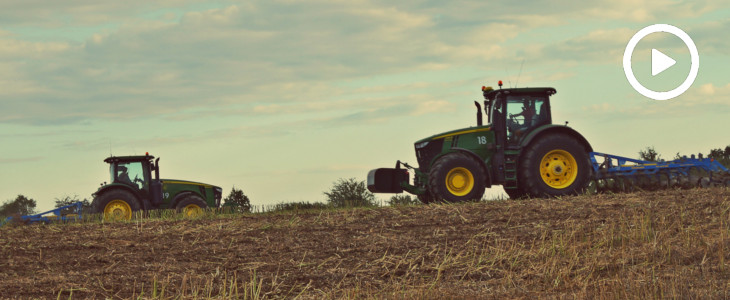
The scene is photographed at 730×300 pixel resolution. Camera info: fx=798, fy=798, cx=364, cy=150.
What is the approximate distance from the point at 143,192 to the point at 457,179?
33.8 feet

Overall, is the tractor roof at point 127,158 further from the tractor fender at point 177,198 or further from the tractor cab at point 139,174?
the tractor fender at point 177,198

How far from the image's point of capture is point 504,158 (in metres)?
16.2

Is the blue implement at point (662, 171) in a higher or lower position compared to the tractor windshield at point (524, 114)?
lower

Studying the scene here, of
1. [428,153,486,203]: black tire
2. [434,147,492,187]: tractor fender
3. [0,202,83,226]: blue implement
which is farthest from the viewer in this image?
[0,202,83,226]: blue implement

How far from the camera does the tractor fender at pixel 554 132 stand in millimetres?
15984

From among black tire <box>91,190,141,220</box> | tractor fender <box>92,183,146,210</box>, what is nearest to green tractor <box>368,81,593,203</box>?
black tire <box>91,190,141,220</box>

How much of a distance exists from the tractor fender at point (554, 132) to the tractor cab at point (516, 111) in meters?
0.35

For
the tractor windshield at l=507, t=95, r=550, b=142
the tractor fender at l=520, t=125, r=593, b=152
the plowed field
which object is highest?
the tractor windshield at l=507, t=95, r=550, b=142

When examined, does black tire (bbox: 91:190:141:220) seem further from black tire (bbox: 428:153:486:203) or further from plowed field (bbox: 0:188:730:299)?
black tire (bbox: 428:153:486:203)

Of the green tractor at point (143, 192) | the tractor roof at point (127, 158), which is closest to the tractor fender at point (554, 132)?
the green tractor at point (143, 192)

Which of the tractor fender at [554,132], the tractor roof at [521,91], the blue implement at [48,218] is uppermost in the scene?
the tractor roof at [521,91]

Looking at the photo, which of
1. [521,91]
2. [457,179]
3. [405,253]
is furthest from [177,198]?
[405,253]

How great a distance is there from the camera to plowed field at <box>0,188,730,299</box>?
29.3 feet

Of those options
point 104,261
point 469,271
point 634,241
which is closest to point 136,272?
point 104,261
